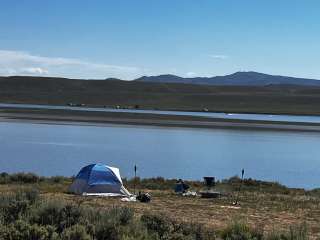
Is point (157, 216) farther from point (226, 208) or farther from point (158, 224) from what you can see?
point (226, 208)

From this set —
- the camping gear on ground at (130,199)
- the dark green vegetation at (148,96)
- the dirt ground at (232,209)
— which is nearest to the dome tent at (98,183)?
the camping gear on ground at (130,199)

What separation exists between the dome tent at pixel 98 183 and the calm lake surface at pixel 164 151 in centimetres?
892

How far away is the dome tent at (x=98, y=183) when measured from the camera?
18.7 meters

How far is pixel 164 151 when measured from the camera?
40.8 metres

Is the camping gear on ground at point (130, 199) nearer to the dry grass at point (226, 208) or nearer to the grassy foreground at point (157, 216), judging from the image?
the dry grass at point (226, 208)

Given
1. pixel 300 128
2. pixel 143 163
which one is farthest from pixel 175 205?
pixel 300 128

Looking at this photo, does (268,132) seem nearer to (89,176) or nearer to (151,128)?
(151,128)

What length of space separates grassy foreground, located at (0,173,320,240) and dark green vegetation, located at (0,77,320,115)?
8371cm

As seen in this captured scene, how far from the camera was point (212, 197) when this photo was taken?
19203mm

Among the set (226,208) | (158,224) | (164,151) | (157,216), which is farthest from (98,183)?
(164,151)

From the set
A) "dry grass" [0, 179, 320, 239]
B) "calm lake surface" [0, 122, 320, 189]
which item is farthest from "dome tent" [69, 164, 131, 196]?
"calm lake surface" [0, 122, 320, 189]

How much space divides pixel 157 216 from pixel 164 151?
30293mm

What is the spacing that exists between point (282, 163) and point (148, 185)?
52.6 ft

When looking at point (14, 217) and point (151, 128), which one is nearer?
point (14, 217)
